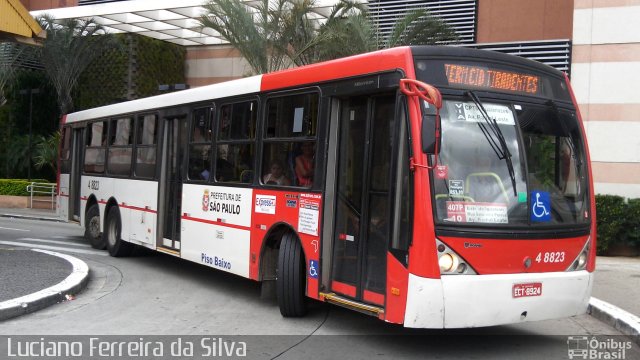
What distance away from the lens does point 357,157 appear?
736 cm

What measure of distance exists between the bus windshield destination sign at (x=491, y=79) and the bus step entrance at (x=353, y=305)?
2.31m

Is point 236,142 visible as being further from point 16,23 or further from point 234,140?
point 16,23

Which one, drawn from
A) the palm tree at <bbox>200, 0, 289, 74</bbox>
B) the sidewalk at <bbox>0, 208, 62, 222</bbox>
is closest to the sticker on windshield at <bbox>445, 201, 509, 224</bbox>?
the palm tree at <bbox>200, 0, 289, 74</bbox>

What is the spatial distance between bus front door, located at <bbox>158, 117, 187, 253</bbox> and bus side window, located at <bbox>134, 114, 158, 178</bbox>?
0.38 meters

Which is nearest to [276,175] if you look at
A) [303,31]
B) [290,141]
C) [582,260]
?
[290,141]

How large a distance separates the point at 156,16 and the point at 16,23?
12.1 m

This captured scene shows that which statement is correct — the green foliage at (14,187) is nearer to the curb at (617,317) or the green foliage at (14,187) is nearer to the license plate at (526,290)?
the curb at (617,317)

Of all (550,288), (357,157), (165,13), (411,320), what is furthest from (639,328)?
(165,13)

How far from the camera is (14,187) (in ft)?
90.7

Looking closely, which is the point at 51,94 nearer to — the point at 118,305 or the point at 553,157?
the point at 118,305

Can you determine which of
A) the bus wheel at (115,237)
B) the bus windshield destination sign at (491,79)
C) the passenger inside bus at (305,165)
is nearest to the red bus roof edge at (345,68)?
the bus windshield destination sign at (491,79)

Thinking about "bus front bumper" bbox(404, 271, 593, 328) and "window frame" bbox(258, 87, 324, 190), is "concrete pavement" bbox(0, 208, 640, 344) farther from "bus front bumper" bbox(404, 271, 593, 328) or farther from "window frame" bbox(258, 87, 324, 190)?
"window frame" bbox(258, 87, 324, 190)

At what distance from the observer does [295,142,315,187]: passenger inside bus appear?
7.85 m

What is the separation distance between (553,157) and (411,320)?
2243 mm
